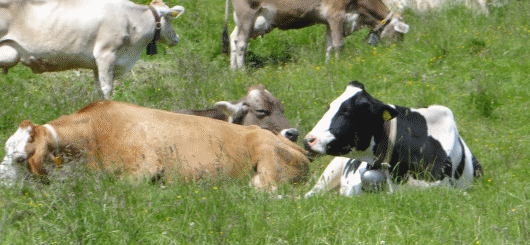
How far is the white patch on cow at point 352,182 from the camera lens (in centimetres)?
568

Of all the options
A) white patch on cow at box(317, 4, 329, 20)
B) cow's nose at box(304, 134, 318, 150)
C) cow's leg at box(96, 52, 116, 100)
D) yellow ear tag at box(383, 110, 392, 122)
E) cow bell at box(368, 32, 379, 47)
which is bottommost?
cow bell at box(368, 32, 379, 47)

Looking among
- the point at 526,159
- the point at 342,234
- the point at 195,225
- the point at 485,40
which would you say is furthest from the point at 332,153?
the point at 485,40

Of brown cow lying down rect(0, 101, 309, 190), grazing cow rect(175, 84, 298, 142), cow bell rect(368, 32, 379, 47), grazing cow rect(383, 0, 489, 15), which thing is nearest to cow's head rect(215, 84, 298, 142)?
grazing cow rect(175, 84, 298, 142)

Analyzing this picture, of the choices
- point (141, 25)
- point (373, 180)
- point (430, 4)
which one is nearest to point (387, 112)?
point (373, 180)

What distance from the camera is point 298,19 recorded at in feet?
40.6

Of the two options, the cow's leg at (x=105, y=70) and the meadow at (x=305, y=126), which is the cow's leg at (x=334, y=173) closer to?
the meadow at (x=305, y=126)

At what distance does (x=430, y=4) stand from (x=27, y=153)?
1011 cm

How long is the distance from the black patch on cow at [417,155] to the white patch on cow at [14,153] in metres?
3.03

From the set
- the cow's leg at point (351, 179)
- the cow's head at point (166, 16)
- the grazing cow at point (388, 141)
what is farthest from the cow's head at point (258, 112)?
the cow's head at point (166, 16)

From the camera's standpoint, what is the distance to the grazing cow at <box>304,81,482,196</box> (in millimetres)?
5473

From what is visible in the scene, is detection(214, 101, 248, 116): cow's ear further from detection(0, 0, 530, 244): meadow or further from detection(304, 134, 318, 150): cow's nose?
detection(304, 134, 318, 150): cow's nose

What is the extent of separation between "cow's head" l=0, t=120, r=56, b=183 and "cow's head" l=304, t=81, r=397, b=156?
213 cm

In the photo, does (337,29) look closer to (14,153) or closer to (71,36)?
(71,36)

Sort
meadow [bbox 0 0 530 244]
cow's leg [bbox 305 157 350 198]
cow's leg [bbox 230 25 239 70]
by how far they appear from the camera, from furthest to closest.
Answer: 1. cow's leg [bbox 230 25 239 70]
2. cow's leg [bbox 305 157 350 198]
3. meadow [bbox 0 0 530 244]
